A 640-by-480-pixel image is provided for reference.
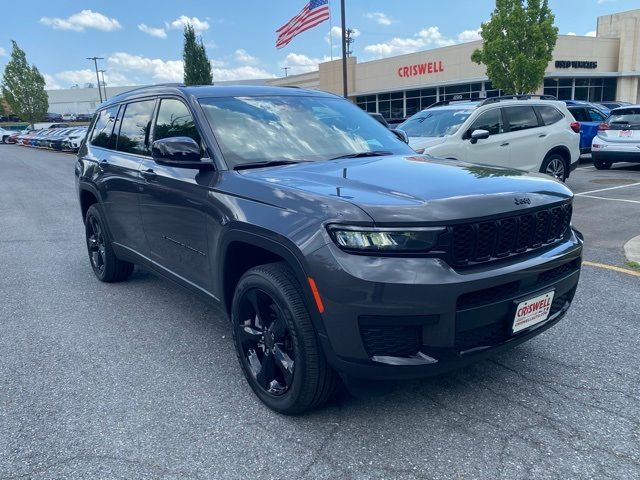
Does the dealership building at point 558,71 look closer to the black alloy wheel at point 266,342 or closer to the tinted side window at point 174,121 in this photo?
the tinted side window at point 174,121

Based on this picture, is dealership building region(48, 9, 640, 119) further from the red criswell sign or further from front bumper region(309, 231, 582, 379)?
front bumper region(309, 231, 582, 379)

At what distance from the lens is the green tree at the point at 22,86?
53875mm

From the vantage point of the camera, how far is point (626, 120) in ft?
42.7

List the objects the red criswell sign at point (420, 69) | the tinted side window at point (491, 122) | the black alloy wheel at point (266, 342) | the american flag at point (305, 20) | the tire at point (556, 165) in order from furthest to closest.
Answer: the red criswell sign at point (420, 69) < the american flag at point (305, 20) < the tire at point (556, 165) < the tinted side window at point (491, 122) < the black alloy wheel at point (266, 342)

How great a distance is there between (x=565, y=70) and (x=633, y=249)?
105 ft

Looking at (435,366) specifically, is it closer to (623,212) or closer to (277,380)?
(277,380)

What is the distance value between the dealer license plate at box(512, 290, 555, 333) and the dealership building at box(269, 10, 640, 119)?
3125cm

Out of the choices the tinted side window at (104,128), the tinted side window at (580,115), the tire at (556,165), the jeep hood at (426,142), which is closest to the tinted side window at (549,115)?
the tire at (556,165)

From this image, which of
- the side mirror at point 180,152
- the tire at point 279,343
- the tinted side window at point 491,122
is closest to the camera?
the tire at point 279,343

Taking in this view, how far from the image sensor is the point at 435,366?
2533 mm

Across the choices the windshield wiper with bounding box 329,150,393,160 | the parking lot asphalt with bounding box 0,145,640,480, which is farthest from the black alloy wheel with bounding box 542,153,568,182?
the windshield wiper with bounding box 329,150,393,160

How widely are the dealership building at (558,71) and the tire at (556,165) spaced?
2180cm

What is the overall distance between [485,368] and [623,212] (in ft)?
20.4

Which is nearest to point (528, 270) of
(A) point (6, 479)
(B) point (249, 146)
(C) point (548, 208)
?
(C) point (548, 208)
